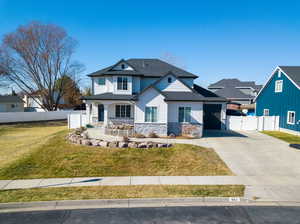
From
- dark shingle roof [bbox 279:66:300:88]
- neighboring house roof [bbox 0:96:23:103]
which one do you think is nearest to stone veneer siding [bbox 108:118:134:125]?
dark shingle roof [bbox 279:66:300:88]

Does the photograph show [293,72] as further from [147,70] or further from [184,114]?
[147,70]

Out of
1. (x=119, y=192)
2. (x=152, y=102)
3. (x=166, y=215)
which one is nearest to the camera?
(x=166, y=215)

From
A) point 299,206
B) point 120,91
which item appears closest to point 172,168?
point 299,206

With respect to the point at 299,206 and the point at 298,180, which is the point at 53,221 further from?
the point at 298,180

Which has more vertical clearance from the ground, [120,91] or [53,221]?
[120,91]

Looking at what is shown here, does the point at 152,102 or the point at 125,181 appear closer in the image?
the point at 125,181

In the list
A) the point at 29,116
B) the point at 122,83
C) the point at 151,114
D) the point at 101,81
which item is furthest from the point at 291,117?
the point at 29,116

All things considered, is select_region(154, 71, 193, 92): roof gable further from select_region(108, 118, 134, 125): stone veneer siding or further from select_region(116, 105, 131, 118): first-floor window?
select_region(108, 118, 134, 125): stone veneer siding
